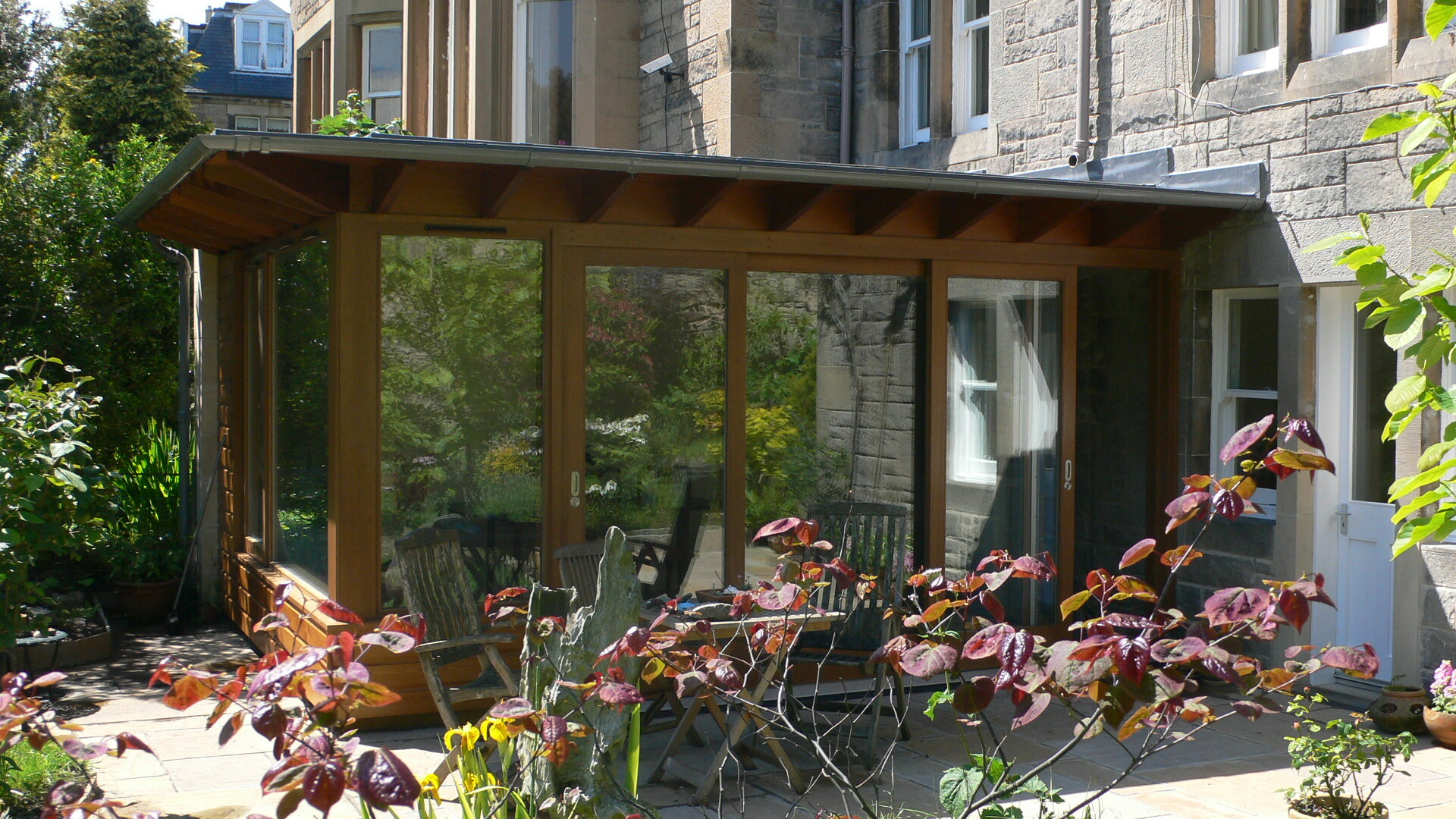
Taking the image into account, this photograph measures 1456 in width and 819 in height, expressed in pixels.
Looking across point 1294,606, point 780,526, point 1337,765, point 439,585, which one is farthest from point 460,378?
point 1294,606

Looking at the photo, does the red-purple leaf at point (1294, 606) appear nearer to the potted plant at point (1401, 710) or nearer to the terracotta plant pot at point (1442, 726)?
the terracotta plant pot at point (1442, 726)

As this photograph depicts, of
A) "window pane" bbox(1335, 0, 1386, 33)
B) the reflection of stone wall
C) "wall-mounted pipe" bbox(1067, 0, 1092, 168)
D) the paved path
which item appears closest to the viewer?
the paved path

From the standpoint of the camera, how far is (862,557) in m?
6.68

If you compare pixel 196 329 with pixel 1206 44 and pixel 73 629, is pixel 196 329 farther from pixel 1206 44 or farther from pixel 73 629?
pixel 1206 44

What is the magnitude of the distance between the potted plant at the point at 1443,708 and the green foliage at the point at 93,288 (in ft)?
32.0

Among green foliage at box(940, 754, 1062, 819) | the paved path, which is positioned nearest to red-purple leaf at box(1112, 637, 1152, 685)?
green foliage at box(940, 754, 1062, 819)

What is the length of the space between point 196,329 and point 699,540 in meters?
4.82

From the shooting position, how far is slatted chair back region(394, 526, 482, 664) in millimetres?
5695

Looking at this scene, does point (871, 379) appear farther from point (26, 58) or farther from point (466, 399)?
point (26, 58)

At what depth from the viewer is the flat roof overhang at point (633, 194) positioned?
5691 mm

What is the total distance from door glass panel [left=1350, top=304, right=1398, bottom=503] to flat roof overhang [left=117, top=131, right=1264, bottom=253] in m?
0.95

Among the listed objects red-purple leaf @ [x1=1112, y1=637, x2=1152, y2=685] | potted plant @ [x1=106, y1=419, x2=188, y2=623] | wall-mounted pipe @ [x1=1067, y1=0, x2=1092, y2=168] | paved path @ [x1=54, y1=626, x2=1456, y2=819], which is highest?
wall-mounted pipe @ [x1=1067, y1=0, x2=1092, y2=168]

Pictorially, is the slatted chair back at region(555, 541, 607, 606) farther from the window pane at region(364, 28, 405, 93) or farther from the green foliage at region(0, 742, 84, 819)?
the window pane at region(364, 28, 405, 93)

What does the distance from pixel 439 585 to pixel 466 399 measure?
1044 mm
